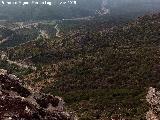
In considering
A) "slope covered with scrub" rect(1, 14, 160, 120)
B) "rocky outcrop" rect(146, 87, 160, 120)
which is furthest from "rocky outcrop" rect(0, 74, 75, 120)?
"rocky outcrop" rect(146, 87, 160, 120)

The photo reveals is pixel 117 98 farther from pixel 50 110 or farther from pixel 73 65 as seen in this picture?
pixel 50 110

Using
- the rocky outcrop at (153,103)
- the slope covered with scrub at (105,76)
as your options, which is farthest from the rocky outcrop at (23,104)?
the rocky outcrop at (153,103)

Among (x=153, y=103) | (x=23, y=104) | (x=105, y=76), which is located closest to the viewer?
(x=23, y=104)

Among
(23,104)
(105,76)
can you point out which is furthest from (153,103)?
(23,104)

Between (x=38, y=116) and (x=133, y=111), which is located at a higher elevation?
(x=38, y=116)

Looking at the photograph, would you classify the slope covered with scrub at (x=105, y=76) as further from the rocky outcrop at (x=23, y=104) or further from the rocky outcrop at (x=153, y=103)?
the rocky outcrop at (x=23, y=104)

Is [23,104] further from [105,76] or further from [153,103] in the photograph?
[105,76]

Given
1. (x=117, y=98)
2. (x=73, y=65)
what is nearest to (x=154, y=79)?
(x=117, y=98)
